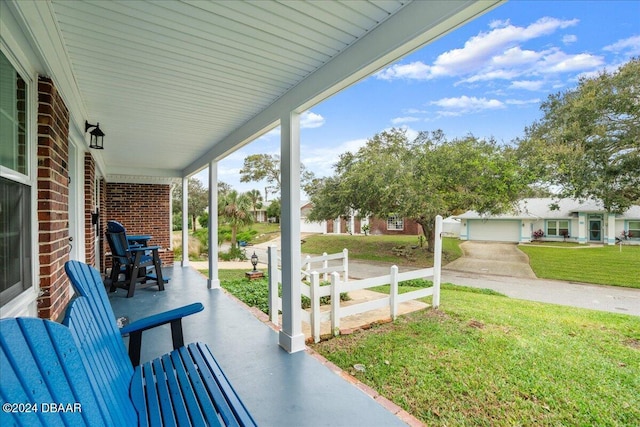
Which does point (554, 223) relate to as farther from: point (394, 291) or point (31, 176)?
point (31, 176)

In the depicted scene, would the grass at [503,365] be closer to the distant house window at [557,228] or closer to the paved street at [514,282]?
the paved street at [514,282]

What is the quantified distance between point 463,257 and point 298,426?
969 centimetres

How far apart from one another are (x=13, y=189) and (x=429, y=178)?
9326 mm

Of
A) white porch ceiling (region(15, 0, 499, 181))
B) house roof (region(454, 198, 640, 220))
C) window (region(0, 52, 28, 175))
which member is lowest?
house roof (region(454, 198, 640, 220))

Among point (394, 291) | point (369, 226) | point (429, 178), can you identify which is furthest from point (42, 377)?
point (369, 226)

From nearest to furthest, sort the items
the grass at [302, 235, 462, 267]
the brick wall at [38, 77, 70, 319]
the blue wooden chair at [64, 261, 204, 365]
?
the blue wooden chair at [64, 261, 204, 365] → the brick wall at [38, 77, 70, 319] → the grass at [302, 235, 462, 267]

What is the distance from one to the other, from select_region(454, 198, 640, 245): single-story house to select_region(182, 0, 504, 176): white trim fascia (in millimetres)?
5377

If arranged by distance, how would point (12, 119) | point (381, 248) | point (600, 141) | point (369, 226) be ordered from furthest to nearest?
point (369, 226), point (381, 248), point (600, 141), point (12, 119)

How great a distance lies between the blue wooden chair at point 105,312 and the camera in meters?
1.51

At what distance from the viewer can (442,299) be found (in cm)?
595

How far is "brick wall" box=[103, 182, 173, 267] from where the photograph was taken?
26.8ft

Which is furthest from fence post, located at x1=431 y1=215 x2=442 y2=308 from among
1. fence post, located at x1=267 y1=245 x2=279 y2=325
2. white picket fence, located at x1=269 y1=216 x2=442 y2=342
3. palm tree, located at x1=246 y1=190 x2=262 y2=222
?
palm tree, located at x1=246 y1=190 x2=262 y2=222

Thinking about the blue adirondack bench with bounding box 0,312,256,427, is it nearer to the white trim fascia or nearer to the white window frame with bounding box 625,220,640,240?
the white trim fascia

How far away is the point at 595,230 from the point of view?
6023 millimetres
